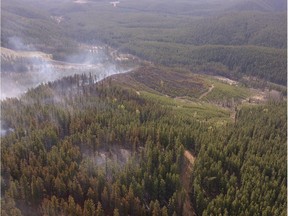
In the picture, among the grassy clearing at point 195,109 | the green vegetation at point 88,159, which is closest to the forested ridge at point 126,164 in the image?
the green vegetation at point 88,159

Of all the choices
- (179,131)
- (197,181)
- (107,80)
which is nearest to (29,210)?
(197,181)

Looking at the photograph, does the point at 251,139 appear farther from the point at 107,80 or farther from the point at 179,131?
the point at 107,80

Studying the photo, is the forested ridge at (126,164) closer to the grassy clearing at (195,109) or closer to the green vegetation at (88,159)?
the green vegetation at (88,159)

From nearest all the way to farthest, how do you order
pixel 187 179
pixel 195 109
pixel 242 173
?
pixel 187 179, pixel 242 173, pixel 195 109

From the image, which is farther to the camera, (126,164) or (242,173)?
(242,173)

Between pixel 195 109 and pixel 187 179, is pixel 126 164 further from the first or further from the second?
pixel 195 109

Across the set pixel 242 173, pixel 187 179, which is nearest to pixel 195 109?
pixel 242 173

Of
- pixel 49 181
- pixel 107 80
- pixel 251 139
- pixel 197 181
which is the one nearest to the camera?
pixel 49 181

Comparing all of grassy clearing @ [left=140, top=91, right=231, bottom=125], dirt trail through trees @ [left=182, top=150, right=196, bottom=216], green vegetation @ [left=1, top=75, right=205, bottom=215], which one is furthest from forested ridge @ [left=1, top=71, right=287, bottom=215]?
grassy clearing @ [left=140, top=91, right=231, bottom=125]

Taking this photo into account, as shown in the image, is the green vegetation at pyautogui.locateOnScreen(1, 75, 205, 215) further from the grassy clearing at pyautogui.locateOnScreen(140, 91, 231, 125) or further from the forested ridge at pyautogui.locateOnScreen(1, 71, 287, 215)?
the grassy clearing at pyautogui.locateOnScreen(140, 91, 231, 125)
